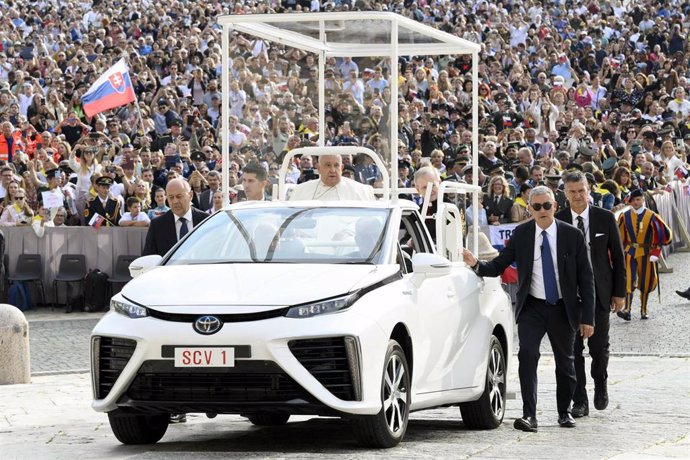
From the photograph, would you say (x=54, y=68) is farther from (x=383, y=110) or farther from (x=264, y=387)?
(x=264, y=387)

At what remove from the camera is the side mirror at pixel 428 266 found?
11.0 metres

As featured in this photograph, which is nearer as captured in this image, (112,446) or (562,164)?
(112,446)

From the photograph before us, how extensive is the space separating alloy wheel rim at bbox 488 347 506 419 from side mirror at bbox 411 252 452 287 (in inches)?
62.5

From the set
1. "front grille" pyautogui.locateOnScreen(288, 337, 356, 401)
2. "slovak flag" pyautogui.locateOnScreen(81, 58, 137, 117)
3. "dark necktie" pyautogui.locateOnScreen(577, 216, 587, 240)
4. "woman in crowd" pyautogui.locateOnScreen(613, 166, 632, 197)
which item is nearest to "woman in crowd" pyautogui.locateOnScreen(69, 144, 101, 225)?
"slovak flag" pyautogui.locateOnScreen(81, 58, 137, 117)

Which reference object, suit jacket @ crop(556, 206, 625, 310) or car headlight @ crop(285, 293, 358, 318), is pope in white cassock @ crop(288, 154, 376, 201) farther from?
car headlight @ crop(285, 293, 358, 318)

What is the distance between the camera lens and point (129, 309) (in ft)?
34.2

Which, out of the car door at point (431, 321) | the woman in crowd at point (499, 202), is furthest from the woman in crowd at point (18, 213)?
the car door at point (431, 321)

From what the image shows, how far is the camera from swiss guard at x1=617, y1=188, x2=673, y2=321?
2312 cm

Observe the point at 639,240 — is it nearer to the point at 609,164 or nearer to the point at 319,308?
the point at 609,164

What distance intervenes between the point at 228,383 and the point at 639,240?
14.1 metres

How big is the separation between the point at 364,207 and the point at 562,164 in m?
17.3

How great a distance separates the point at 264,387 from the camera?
1006 cm

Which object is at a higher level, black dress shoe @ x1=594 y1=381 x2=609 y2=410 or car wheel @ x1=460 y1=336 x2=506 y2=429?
car wheel @ x1=460 y1=336 x2=506 y2=429

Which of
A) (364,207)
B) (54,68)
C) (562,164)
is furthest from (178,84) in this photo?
(364,207)
